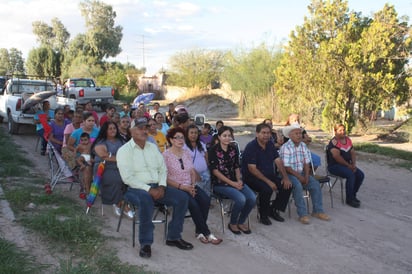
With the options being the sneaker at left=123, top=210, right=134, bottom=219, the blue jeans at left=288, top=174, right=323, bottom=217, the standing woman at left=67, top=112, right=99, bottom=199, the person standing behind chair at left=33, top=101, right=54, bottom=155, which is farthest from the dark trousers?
the person standing behind chair at left=33, top=101, right=54, bottom=155

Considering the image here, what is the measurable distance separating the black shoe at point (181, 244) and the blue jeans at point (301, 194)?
2004mm

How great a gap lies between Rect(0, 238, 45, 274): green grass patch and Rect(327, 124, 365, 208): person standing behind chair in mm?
4961

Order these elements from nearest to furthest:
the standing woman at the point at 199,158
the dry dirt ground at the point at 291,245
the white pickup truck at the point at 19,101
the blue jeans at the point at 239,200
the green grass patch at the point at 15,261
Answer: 1. the green grass patch at the point at 15,261
2. the dry dirt ground at the point at 291,245
3. the blue jeans at the point at 239,200
4. the standing woman at the point at 199,158
5. the white pickup truck at the point at 19,101

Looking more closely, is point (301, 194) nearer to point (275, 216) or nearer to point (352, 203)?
point (275, 216)

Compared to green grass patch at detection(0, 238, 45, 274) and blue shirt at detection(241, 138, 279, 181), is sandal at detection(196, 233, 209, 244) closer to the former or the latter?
blue shirt at detection(241, 138, 279, 181)

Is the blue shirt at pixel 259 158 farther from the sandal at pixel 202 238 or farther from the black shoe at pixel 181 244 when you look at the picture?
the black shoe at pixel 181 244

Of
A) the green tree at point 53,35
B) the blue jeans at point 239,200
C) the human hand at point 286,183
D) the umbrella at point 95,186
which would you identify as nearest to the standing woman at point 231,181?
the blue jeans at point 239,200

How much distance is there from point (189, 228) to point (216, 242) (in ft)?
2.18

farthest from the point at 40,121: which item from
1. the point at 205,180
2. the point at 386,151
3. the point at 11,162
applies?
the point at 386,151

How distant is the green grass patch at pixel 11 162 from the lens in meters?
7.81

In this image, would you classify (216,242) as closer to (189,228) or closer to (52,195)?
(189,228)

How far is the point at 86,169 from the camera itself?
6.16m

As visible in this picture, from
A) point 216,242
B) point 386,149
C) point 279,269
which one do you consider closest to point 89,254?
point 216,242

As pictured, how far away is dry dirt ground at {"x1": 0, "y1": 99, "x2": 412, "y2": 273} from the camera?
447cm
